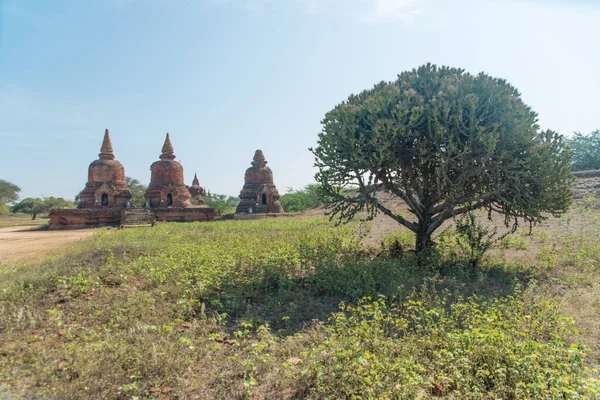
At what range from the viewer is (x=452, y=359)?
130 inches

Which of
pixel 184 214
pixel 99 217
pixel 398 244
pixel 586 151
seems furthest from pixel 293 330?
pixel 586 151

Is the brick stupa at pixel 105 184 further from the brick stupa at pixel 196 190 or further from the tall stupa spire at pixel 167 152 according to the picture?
the brick stupa at pixel 196 190

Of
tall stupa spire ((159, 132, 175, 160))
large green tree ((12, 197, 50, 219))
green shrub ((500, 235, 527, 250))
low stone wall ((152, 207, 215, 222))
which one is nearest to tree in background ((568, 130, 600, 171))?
green shrub ((500, 235, 527, 250))

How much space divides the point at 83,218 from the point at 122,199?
3568mm

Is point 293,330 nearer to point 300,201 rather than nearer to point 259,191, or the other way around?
point 259,191

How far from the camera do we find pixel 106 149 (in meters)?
24.9

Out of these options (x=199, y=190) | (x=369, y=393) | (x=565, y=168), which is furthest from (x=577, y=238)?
(x=199, y=190)

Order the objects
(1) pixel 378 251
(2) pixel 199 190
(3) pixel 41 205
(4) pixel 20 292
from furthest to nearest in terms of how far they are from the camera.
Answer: (2) pixel 199 190 < (3) pixel 41 205 < (1) pixel 378 251 < (4) pixel 20 292

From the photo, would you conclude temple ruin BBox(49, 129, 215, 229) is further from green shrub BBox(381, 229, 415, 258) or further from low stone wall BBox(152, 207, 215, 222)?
green shrub BBox(381, 229, 415, 258)

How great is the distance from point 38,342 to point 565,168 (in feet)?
31.6

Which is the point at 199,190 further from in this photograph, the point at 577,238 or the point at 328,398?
the point at 328,398

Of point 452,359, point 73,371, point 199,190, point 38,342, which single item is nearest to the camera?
point 73,371

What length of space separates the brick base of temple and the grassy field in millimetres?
15632

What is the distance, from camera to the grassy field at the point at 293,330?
2.93 m
